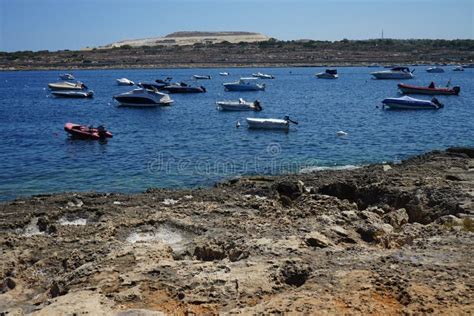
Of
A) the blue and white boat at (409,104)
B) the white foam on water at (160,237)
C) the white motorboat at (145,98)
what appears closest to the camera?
the white foam on water at (160,237)

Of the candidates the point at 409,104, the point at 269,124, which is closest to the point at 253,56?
the point at 409,104

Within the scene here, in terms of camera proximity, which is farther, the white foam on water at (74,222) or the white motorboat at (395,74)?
the white motorboat at (395,74)

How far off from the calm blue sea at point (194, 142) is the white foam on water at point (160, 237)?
9016 mm

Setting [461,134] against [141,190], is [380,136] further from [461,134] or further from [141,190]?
[141,190]

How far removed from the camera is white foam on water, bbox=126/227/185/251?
47.8ft

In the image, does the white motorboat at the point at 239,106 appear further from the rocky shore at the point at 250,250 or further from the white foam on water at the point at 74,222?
the white foam on water at the point at 74,222

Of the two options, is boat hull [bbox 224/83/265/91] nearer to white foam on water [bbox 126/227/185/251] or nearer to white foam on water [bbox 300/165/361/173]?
white foam on water [bbox 300/165/361/173]

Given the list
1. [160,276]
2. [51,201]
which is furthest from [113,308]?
[51,201]

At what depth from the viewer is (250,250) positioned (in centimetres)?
1218

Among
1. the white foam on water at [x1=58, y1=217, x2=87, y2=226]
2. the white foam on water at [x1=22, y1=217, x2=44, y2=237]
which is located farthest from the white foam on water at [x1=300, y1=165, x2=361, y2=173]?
the white foam on water at [x1=22, y1=217, x2=44, y2=237]

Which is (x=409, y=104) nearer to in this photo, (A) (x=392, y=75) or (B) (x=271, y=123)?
(B) (x=271, y=123)

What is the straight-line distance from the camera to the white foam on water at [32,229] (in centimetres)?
1631

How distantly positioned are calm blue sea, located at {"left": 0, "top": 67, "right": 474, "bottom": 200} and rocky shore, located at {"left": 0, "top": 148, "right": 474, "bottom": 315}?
5995 millimetres

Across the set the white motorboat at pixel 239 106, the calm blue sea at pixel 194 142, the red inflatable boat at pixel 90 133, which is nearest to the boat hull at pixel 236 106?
the white motorboat at pixel 239 106
